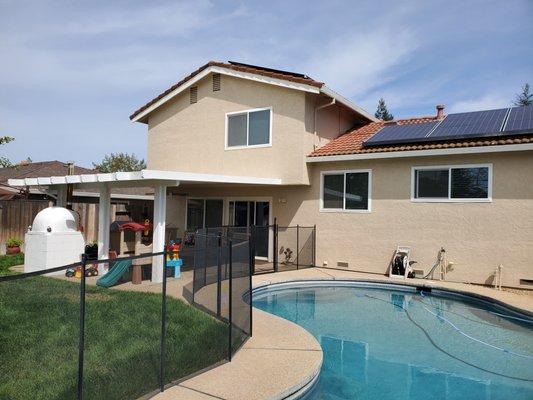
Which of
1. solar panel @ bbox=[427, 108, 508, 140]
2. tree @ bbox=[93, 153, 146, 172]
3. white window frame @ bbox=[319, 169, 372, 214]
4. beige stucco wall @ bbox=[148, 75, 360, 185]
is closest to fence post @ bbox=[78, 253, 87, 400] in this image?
beige stucco wall @ bbox=[148, 75, 360, 185]

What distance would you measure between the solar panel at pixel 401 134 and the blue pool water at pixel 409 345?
4.97 m

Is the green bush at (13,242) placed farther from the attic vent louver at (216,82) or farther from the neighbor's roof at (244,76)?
the attic vent louver at (216,82)

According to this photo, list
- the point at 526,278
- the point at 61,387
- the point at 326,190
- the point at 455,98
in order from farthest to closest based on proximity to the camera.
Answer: the point at 455,98
the point at 326,190
the point at 526,278
the point at 61,387

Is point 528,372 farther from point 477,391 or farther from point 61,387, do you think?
point 61,387

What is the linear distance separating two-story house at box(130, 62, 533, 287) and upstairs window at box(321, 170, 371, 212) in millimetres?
37

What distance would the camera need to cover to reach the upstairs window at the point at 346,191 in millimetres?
15297

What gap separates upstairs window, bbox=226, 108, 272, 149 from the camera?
16.6 meters

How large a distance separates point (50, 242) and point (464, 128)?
13.3 m

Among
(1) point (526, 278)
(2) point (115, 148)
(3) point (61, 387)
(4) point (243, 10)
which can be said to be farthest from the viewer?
(2) point (115, 148)

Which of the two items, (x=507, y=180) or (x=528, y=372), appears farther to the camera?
(x=507, y=180)

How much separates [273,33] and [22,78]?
37.0 feet

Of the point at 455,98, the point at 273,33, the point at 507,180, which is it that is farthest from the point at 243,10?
the point at 455,98

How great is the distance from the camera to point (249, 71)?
1655cm

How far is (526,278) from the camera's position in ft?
40.7
